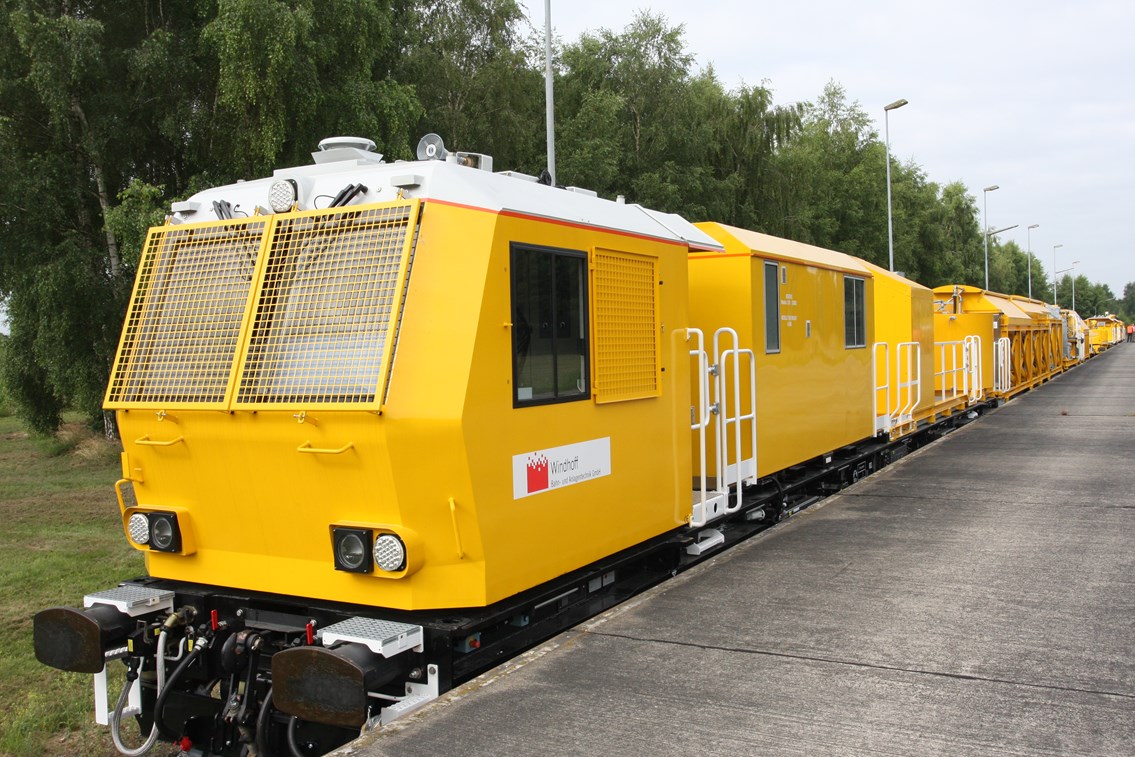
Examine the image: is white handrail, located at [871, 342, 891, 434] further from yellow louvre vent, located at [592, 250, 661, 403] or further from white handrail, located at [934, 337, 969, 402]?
yellow louvre vent, located at [592, 250, 661, 403]

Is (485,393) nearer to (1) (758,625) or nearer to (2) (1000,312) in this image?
(1) (758,625)

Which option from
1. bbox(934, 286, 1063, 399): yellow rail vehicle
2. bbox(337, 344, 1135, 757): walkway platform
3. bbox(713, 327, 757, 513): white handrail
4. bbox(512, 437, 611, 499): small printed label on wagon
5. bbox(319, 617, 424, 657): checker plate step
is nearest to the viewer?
bbox(337, 344, 1135, 757): walkway platform

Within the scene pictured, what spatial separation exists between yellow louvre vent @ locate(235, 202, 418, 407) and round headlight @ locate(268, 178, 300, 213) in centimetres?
9

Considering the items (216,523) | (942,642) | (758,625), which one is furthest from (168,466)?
(942,642)

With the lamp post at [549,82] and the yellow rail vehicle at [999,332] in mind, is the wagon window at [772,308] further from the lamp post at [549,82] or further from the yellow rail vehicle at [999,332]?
the yellow rail vehicle at [999,332]

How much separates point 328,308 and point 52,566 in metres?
7.74

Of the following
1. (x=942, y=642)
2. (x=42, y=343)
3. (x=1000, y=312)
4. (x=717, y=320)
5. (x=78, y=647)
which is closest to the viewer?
(x=78, y=647)

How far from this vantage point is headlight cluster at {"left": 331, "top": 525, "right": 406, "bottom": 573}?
4449 mm

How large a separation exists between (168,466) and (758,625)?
3.54 m

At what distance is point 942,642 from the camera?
5.20m

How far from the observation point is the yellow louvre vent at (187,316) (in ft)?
16.2

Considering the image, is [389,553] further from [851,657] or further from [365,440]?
[851,657]

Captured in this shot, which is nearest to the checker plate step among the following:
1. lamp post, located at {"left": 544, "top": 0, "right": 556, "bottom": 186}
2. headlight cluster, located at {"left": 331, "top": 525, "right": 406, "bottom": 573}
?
headlight cluster, located at {"left": 331, "top": 525, "right": 406, "bottom": 573}

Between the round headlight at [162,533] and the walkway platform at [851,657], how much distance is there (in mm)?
1871
